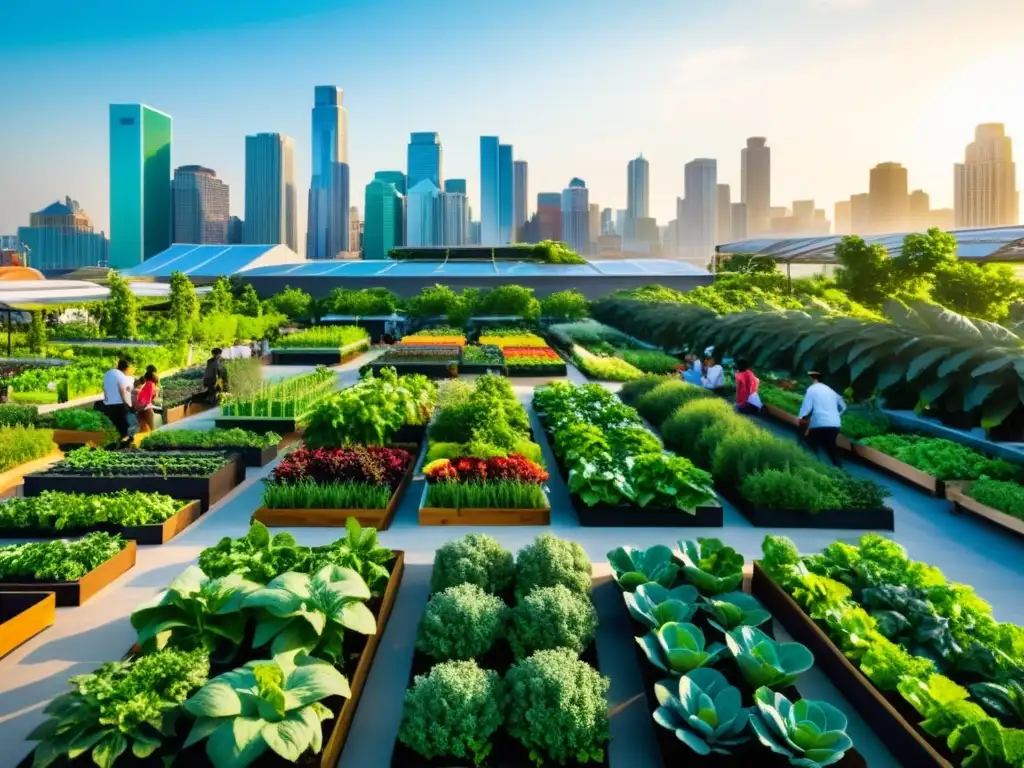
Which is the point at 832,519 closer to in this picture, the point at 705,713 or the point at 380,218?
the point at 705,713

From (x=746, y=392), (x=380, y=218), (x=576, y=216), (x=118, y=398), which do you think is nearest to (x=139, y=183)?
(x=380, y=218)

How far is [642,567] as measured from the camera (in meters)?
5.41

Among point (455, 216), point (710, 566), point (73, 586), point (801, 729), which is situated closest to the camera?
point (801, 729)

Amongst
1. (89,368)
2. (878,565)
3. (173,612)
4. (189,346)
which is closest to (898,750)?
(878,565)

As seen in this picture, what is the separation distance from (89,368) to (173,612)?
1375 cm

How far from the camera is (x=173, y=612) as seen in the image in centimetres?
434

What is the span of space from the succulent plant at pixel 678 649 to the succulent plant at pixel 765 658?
12cm

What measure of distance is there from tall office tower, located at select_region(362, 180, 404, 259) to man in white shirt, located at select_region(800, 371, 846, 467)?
416 feet

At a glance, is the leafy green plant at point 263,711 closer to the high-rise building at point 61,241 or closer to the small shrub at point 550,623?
the small shrub at point 550,623

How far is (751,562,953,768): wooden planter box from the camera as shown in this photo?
11.6 ft

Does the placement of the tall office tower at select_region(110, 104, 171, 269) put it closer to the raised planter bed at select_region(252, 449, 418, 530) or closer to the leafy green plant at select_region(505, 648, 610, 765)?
the raised planter bed at select_region(252, 449, 418, 530)

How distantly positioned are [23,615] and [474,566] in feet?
9.14

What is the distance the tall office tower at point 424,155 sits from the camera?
19662 cm

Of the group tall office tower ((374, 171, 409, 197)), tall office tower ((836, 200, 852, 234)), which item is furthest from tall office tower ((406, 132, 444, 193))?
tall office tower ((836, 200, 852, 234))
